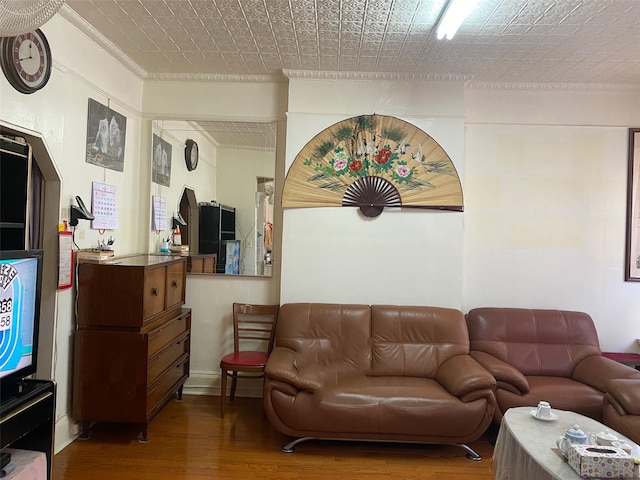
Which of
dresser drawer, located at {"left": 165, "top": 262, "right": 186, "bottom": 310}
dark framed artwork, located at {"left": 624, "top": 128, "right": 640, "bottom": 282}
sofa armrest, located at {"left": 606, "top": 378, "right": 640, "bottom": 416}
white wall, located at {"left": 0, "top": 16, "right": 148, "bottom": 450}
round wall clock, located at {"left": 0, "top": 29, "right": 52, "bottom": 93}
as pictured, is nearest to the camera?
round wall clock, located at {"left": 0, "top": 29, "right": 52, "bottom": 93}

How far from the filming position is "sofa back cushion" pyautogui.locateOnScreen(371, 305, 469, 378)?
11.1ft

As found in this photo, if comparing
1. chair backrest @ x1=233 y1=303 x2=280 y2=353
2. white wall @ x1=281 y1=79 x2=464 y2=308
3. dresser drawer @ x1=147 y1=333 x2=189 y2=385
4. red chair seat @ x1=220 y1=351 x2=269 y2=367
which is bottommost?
red chair seat @ x1=220 y1=351 x2=269 y2=367

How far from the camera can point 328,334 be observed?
347 cm

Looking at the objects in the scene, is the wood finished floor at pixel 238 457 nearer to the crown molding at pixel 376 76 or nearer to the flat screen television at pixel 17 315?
the flat screen television at pixel 17 315

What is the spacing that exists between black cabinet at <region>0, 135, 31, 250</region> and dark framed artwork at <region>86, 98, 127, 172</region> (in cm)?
64

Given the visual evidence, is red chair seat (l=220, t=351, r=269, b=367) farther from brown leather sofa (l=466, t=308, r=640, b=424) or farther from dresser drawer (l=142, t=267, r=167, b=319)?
brown leather sofa (l=466, t=308, r=640, b=424)

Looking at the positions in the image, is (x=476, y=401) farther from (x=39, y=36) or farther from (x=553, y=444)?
(x=39, y=36)

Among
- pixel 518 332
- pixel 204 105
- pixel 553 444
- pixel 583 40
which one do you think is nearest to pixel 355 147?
pixel 204 105

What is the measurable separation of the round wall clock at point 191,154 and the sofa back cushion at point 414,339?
6.82 feet

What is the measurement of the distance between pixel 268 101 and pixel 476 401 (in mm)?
2971

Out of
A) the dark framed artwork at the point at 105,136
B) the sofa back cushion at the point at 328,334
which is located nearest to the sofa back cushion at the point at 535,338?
the sofa back cushion at the point at 328,334

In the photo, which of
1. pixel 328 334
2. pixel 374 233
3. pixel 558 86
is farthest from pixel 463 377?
pixel 558 86

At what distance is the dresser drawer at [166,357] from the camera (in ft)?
9.83

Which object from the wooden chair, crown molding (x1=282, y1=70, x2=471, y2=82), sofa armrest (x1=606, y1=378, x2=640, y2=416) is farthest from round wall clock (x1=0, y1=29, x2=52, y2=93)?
sofa armrest (x1=606, y1=378, x2=640, y2=416)
